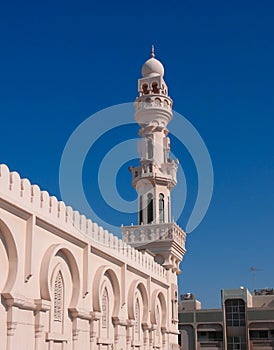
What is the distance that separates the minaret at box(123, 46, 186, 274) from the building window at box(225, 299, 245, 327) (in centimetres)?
3022

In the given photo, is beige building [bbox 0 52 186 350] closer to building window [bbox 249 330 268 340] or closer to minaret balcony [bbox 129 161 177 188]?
minaret balcony [bbox 129 161 177 188]

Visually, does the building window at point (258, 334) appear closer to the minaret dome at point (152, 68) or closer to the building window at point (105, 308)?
the minaret dome at point (152, 68)

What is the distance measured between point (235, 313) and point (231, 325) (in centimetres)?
136

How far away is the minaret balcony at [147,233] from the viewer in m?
34.1

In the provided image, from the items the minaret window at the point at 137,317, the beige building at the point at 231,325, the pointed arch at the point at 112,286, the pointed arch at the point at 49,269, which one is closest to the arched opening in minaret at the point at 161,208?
the minaret window at the point at 137,317

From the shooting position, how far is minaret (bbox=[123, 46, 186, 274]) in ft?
112

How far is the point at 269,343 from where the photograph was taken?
202 feet

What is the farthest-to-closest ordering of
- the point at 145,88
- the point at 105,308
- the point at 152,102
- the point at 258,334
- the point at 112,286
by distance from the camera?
the point at 258,334
the point at 145,88
the point at 152,102
the point at 112,286
the point at 105,308

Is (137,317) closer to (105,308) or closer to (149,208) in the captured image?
(105,308)

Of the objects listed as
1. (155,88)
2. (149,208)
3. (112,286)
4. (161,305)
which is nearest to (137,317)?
(112,286)

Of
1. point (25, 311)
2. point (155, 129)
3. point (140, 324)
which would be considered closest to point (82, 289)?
point (25, 311)

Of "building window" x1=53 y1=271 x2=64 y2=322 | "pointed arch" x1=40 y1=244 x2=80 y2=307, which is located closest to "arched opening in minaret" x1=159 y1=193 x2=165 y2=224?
"pointed arch" x1=40 y1=244 x2=80 y2=307

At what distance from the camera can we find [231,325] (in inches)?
2517

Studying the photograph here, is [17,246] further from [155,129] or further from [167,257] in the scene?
[155,129]
